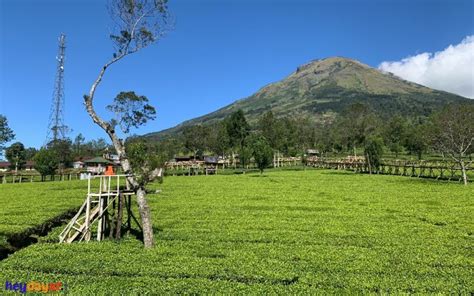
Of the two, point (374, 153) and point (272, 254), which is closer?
point (272, 254)

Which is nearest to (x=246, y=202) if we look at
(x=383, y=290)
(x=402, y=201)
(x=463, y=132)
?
(x=402, y=201)

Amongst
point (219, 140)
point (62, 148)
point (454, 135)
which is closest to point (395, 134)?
point (219, 140)

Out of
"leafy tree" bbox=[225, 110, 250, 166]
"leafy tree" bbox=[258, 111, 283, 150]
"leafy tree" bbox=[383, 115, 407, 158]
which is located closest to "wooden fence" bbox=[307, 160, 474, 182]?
"leafy tree" bbox=[258, 111, 283, 150]

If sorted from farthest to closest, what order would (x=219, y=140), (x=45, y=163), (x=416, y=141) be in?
(x=219, y=140) < (x=416, y=141) < (x=45, y=163)

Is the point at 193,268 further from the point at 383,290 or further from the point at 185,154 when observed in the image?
the point at 185,154

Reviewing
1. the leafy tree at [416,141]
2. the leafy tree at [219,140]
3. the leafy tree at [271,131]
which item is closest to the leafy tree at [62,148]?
the leafy tree at [219,140]

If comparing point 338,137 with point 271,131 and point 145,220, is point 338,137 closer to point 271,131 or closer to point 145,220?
point 271,131

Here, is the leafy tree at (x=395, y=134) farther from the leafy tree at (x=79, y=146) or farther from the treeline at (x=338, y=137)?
the leafy tree at (x=79, y=146)

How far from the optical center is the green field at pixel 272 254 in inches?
420

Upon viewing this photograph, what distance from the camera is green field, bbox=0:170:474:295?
10.7 meters

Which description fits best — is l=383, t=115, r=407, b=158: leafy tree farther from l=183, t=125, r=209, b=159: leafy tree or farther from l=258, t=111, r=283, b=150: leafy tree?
l=183, t=125, r=209, b=159: leafy tree

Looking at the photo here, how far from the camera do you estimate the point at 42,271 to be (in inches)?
476

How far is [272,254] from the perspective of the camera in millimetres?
13867

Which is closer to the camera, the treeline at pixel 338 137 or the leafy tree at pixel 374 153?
the treeline at pixel 338 137
